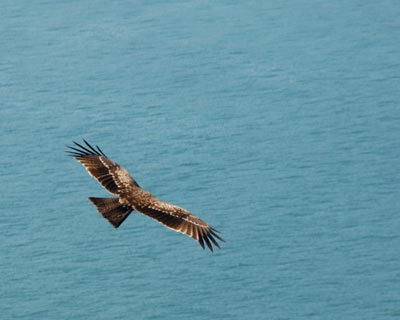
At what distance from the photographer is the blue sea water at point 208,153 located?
189ft

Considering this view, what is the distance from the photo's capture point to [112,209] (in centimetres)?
3766

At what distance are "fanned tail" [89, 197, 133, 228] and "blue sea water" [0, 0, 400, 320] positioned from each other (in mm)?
18574

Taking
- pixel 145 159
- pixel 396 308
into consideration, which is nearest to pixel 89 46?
pixel 145 159

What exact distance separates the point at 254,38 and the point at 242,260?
15051 mm

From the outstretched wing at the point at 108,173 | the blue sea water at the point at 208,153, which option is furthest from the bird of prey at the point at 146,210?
the blue sea water at the point at 208,153

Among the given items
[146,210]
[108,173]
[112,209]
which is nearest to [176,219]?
[146,210]

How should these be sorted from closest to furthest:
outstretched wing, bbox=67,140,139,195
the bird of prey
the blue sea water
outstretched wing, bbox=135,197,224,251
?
the bird of prey < outstretched wing, bbox=135,197,224,251 < outstretched wing, bbox=67,140,139,195 < the blue sea water

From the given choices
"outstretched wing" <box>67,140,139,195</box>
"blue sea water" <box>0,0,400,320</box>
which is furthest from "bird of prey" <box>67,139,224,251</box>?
"blue sea water" <box>0,0,400,320</box>

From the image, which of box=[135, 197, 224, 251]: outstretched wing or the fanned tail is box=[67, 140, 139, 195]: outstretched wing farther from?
box=[135, 197, 224, 251]: outstretched wing

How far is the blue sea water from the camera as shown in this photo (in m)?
57.6

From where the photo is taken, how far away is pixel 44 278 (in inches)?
2291

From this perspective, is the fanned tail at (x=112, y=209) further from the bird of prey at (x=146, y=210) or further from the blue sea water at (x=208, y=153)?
the blue sea water at (x=208, y=153)

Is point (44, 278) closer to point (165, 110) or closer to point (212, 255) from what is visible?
point (212, 255)

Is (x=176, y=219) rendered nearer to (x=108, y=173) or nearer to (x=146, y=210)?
(x=146, y=210)
